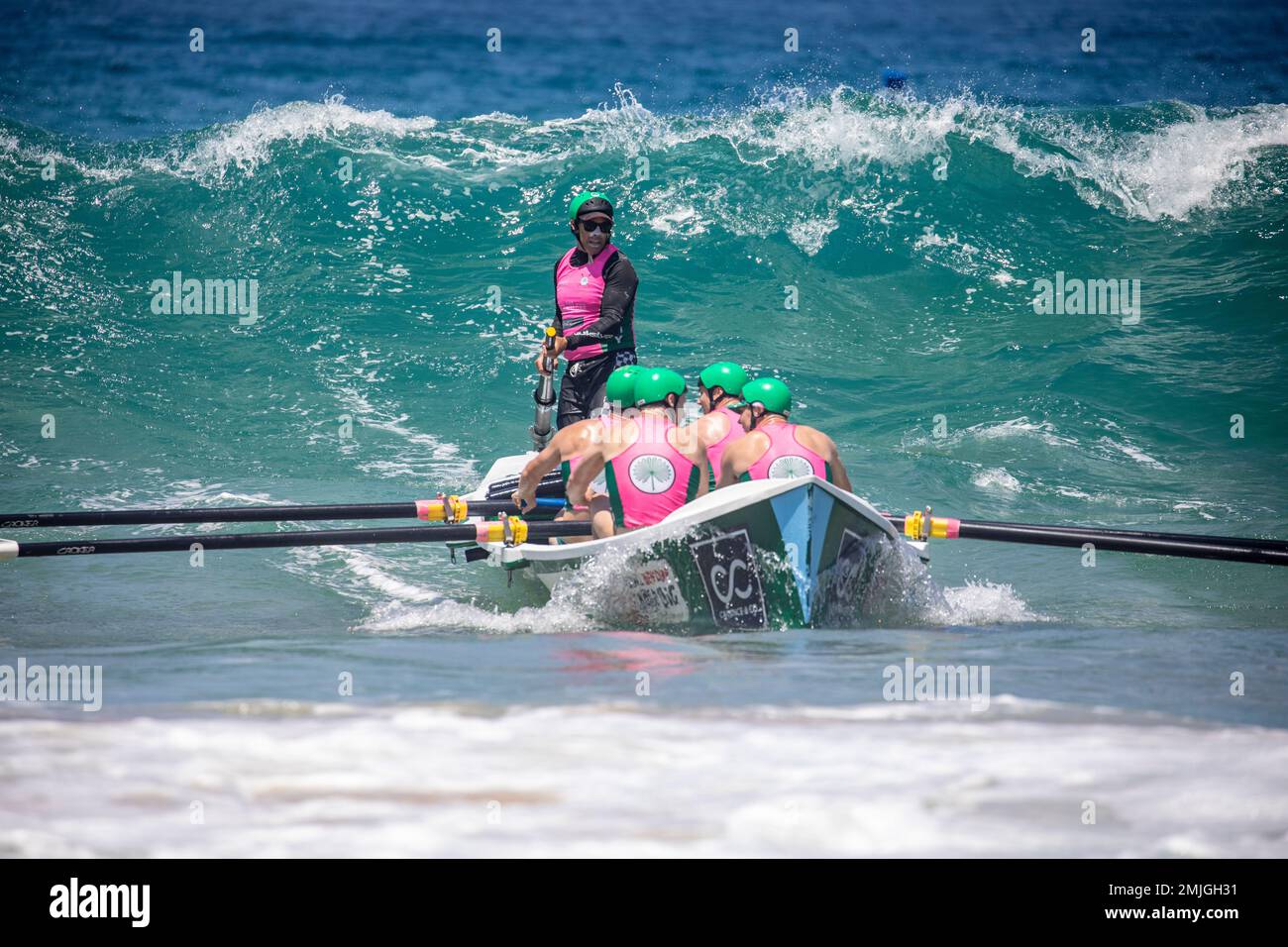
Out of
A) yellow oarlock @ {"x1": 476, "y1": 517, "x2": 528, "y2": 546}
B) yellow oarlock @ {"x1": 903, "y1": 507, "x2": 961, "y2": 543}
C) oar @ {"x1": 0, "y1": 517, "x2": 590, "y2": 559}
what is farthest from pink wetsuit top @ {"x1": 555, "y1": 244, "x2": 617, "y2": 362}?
yellow oarlock @ {"x1": 903, "y1": 507, "x2": 961, "y2": 543}

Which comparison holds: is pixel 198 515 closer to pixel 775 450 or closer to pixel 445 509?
pixel 445 509

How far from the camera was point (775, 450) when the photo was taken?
23.4 ft

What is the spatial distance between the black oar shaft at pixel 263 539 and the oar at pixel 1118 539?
7.09 ft

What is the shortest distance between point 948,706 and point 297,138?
1653 cm

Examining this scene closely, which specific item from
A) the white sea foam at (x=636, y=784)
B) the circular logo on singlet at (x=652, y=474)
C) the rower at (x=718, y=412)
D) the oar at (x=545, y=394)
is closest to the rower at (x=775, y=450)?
the rower at (x=718, y=412)

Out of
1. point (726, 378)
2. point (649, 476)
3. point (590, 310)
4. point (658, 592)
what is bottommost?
point (658, 592)

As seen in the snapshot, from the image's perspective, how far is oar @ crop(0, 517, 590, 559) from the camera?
24.3 feet

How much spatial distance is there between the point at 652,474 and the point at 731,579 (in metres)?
0.91

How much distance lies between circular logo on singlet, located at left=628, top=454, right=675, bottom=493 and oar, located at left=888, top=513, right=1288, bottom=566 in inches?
60.6

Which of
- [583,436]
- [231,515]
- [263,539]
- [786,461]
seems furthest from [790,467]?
[231,515]

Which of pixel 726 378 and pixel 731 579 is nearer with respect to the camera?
pixel 731 579

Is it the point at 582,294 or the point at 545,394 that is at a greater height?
the point at 582,294

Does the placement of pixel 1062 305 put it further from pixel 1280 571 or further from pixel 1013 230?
pixel 1280 571

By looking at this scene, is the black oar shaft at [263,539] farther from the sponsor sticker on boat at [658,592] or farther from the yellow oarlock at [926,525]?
the yellow oarlock at [926,525]
